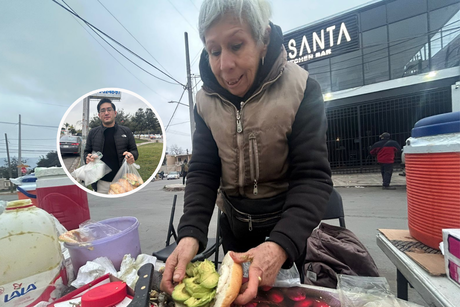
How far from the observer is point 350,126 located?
11.2 meters

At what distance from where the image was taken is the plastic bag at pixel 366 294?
75 cm

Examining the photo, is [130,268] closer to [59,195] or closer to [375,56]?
[59,195]

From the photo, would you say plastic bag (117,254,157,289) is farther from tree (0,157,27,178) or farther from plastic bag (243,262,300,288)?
tree (0,157,27,178)

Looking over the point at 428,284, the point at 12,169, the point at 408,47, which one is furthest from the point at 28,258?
the point at 408,47

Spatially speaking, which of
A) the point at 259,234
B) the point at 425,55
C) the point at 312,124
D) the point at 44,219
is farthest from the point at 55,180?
the point at 425,55

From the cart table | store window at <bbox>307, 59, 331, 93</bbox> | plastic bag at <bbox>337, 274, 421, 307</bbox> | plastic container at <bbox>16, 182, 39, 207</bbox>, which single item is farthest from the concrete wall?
plastic container at <bbox>16, 182, 39, 207</bbox>

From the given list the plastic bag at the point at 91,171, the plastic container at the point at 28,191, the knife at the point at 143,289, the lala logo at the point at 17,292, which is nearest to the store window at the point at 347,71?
the plastic bag at the point at 91,171

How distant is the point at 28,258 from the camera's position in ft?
2.72

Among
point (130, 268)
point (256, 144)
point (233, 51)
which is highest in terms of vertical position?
point (233, 51)

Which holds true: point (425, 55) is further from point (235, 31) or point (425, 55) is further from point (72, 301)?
point (72, 301)

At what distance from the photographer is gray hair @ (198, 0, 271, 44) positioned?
93 cm

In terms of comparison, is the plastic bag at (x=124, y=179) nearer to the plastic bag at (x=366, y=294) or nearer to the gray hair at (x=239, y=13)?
the gray hair at (x=239, y=13)

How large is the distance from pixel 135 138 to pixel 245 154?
28.8 inches

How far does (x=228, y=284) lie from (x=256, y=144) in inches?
23.0
